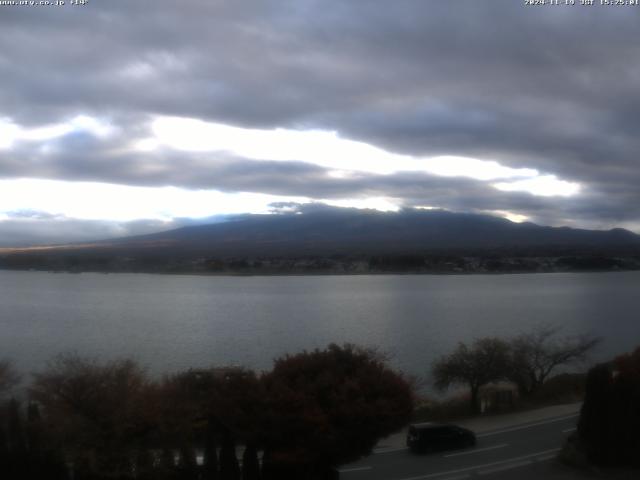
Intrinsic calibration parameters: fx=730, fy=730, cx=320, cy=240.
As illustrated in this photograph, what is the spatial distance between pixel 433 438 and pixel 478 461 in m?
1.14

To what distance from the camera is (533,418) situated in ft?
65.5

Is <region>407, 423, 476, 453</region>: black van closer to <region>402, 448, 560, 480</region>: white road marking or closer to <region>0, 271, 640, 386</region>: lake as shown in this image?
<region>402, 448, 560, 480</region>: white road marking

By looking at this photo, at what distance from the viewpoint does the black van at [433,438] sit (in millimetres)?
15859

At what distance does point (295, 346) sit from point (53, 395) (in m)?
22.8

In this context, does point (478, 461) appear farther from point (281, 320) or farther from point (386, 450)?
point (281, 320)

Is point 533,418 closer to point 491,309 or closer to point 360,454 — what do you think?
point 360,454

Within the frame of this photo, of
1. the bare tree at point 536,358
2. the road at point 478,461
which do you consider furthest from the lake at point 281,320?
the road at point 478,461

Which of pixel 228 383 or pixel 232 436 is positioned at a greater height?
pixel 228 383

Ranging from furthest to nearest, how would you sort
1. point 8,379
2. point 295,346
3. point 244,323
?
point 244,323
point 295,346
point 8,379

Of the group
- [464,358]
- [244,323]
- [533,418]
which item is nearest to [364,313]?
[244,323]

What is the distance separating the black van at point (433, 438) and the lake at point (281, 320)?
13288mm

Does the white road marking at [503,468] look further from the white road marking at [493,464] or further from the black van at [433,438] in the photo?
the black van at [433,438]

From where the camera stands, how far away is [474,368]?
24641 millimetres

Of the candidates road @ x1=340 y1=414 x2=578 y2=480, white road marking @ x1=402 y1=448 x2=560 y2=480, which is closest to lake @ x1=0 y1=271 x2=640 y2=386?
road @ x1=340 y1=414 x2=578 y2=480
